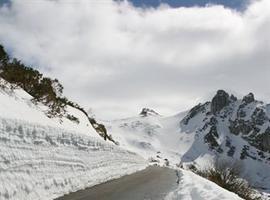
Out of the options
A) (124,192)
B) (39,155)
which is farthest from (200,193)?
(39,155)

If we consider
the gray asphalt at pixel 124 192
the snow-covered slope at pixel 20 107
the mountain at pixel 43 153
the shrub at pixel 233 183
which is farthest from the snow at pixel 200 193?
the shrub at pixel 233 183

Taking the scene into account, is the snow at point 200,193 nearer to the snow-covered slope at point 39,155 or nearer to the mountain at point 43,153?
the mountain at point 43,153

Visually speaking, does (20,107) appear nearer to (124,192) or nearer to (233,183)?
(124,192)

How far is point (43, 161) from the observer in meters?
18.2

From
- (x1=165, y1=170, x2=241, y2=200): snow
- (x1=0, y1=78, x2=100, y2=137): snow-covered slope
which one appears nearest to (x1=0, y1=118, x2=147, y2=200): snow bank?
(x1=0, y1=78, x2=100, y2=137): snow-covered slope

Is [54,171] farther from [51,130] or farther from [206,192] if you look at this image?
[206,192]

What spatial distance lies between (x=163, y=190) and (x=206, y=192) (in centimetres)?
234

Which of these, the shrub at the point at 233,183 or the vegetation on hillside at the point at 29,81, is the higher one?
the vegetation on hillside at the point at 29,81

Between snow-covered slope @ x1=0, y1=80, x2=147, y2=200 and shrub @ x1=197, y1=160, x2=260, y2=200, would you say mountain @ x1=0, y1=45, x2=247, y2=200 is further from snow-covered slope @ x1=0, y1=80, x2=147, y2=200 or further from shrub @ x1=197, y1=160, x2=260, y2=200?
shrub @ x1=197, y1=160, x2=260, y2=200

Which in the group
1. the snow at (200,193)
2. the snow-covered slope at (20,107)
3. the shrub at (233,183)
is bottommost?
the snow at (200,193)

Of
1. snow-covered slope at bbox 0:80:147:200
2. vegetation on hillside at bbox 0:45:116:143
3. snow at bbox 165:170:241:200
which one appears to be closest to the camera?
snow-covered slope at bbox 0:80:147:200

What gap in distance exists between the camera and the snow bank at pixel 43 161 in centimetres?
1597

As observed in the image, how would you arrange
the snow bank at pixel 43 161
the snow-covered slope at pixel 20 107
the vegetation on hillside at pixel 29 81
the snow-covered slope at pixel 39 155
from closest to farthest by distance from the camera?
the snow bank at pixel 43 161 < the snow-covered slope at pixel 39 155 < the snow-covered slope at pixel 20 107 < the vegetation on hillside at pixel 29 81

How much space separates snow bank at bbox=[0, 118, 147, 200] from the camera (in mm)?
15969
